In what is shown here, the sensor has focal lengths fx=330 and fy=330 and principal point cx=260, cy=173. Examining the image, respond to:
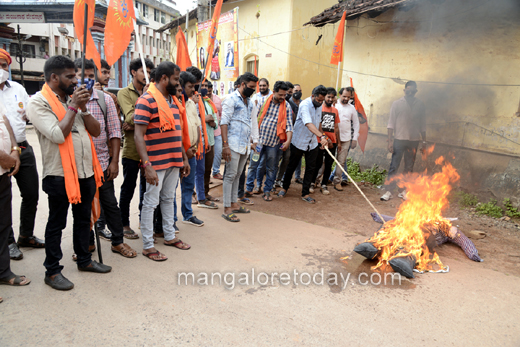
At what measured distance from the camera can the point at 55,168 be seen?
2824mm

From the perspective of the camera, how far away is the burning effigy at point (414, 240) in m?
3.59

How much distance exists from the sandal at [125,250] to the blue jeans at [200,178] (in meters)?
1.78

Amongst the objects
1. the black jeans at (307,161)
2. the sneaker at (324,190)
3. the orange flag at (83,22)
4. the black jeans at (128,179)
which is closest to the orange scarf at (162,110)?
the black jeans at (128,179)

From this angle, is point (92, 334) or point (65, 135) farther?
point (65, 135)

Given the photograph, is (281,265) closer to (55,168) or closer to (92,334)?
(92,334)

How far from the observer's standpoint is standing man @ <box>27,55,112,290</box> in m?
2.72

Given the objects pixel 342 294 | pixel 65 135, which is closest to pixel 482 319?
pixel 342 294

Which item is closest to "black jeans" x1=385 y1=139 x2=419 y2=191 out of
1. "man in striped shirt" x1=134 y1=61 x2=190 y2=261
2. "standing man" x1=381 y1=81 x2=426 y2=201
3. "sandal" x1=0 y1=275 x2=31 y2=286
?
"standing man" x1=381 y1=81 x2=426 y2=201

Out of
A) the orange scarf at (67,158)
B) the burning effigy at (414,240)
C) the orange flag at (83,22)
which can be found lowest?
the burning effigy at (414,240)

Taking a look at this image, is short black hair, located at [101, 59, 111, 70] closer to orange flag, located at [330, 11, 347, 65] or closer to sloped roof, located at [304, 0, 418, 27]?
orange flag, located at [330, 11, 347, 65]

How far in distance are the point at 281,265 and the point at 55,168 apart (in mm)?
2389

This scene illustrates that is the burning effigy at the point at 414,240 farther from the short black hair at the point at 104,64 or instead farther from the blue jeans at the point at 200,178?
the short black hair at the point at 104,64

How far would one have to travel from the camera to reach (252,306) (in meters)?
2.86

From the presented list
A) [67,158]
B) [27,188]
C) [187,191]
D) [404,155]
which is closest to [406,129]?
[404,155]
